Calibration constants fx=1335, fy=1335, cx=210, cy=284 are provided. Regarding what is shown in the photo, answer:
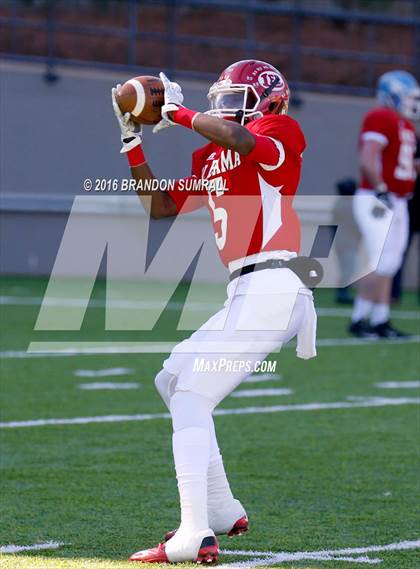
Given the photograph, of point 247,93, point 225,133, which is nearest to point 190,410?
point 225,133

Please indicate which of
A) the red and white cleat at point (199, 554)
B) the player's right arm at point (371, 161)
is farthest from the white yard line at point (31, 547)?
the player's right arm at point (371, 161)

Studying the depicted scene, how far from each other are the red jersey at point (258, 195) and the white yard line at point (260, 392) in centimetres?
374

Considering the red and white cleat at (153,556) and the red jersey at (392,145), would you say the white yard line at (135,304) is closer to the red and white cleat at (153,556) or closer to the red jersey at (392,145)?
the red jersey at (392,145)

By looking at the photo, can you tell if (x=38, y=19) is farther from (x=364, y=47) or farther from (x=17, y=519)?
(x=17, y=519)

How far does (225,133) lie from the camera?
14.3ft

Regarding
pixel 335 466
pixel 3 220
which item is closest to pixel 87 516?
pixel 335 466

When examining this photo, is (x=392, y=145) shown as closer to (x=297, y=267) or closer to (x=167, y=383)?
(x=297, y=267)

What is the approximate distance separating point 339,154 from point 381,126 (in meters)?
6.95

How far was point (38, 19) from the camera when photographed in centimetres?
1970

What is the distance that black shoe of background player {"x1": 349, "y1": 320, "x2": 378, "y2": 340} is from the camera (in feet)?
37.1

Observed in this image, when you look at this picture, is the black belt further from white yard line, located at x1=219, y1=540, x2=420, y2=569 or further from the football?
white yard line, located at x1=219, y1=540, x2=420, y2=569

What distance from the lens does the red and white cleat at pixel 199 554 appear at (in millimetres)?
4309

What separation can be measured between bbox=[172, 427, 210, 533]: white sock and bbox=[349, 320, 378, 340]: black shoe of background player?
702 cm

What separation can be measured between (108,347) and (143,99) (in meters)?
5.83
